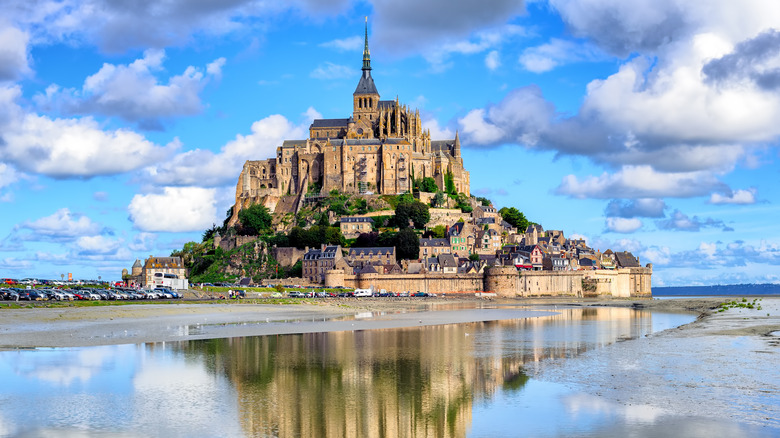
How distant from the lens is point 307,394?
1759 cm

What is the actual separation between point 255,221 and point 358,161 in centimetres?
1567

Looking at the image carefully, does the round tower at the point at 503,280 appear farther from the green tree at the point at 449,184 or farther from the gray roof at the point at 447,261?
the green tree at the point at 449,184

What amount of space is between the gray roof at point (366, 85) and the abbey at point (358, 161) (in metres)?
0.15

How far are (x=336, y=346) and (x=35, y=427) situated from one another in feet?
47.1

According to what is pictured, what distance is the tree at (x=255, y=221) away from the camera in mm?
94062

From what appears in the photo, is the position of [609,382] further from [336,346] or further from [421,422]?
[336,346]

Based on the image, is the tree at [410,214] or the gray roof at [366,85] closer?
the tree at [410,214]

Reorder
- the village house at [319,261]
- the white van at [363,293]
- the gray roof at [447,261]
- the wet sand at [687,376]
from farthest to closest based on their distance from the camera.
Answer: the gray roof at [447,261], the village house at [319,261], the white van at [363,293], the wet sand at [687,376]

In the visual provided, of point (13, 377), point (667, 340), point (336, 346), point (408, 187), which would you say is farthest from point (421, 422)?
point (408, 187)

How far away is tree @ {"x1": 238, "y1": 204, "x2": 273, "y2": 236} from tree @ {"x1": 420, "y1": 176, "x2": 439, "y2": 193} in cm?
2040

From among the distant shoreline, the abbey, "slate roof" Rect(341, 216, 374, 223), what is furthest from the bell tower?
the distant shoreline

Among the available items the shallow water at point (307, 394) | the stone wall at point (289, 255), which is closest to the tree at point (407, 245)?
the stone wall at point (289, 255)

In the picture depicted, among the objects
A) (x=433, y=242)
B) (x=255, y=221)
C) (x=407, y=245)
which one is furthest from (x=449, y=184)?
(x=255, y=221)

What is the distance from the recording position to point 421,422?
15.1m
